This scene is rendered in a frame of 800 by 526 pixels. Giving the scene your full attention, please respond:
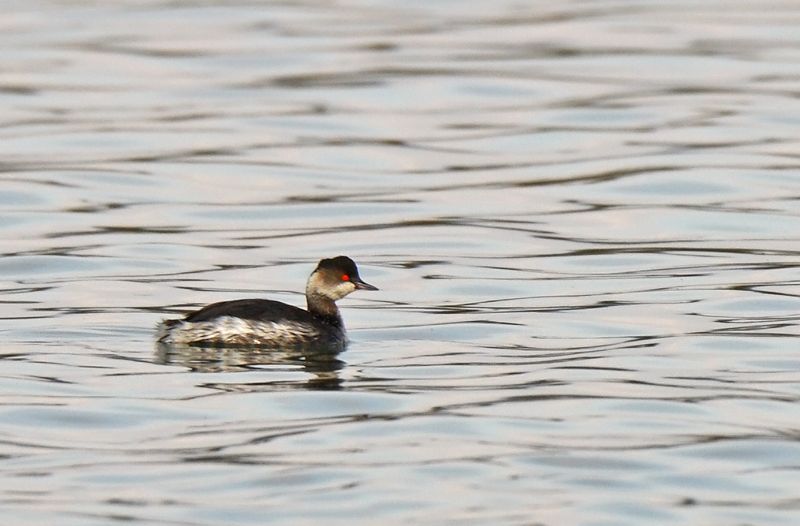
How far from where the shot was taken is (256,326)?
1230 centimetres

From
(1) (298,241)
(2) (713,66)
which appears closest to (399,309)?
(1) (298,241)

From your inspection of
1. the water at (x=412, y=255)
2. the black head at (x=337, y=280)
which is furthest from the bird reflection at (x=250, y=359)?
the black head at (x=337, y=280)

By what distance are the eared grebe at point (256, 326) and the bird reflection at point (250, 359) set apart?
0.04 m

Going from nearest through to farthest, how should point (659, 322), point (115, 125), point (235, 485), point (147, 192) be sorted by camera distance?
1. point (235, 485)
2. point (659, 322)
3. point (147, 192)
4. point (115, 125)

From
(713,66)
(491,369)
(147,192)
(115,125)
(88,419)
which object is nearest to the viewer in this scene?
(88,419)

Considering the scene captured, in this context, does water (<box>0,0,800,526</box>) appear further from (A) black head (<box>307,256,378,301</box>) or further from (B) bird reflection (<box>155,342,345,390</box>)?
(A) black head (<box>307,256,378,301</box>)

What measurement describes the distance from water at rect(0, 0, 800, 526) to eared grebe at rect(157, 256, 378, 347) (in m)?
0.12

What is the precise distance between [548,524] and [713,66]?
55.6 ft

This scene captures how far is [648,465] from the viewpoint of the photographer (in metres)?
9.34

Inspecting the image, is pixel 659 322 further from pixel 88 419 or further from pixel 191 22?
pixel 191 22

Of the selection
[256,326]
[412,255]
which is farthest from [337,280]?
[412,255]

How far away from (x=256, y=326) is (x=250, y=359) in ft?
0.96

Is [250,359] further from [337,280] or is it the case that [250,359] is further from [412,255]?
[412,255]

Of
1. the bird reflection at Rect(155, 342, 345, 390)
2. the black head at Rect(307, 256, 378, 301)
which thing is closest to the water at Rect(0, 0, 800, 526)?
the bird reflection at Rect(155, 342, 345, 390)
